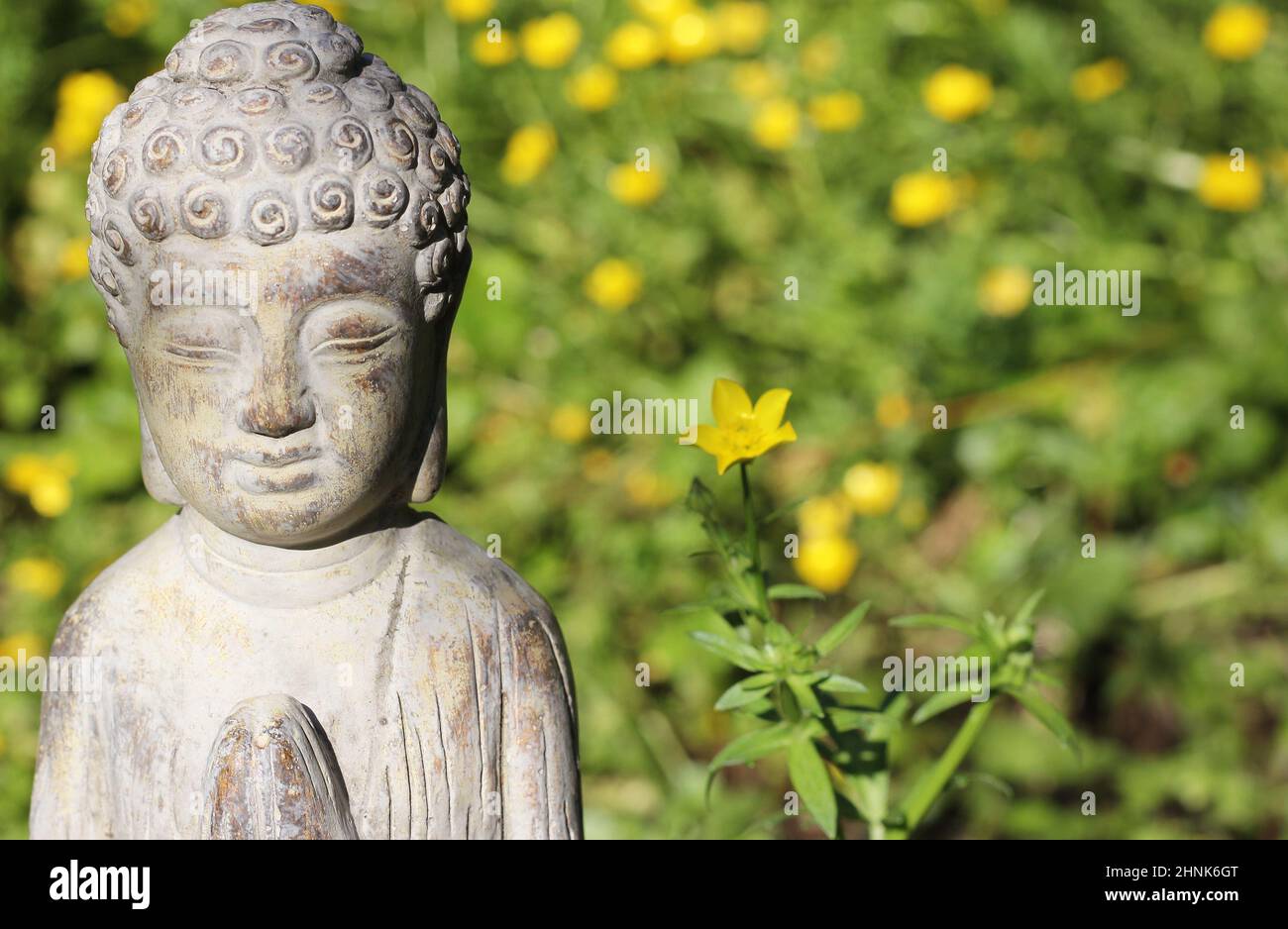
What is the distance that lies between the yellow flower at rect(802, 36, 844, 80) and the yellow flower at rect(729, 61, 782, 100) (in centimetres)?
12

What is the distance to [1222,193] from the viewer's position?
396 cm

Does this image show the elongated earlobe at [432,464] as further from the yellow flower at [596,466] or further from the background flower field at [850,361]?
the yellow flower at [596,466]

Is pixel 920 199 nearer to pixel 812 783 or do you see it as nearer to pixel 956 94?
pixel 956 94

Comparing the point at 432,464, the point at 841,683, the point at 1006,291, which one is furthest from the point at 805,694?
the point at 1006,291

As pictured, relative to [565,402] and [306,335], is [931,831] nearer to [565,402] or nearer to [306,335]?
[565,402]

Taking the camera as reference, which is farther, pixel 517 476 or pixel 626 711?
pixel 517 476

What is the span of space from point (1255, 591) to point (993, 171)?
4.40 feet

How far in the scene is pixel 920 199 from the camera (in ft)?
12.9

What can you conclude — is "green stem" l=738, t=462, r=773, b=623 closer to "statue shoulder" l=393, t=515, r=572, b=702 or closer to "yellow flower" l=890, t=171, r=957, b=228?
"statue shoulder" l=393, t=515, r=572, b=702

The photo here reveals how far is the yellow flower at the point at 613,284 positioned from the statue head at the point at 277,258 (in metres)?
2.00

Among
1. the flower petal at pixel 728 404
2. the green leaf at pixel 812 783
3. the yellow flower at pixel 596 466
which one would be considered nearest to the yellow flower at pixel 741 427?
the flower petal at pixel 728 404

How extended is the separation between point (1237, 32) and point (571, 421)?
2.06 m

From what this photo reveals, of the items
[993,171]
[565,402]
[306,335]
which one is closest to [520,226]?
[565,402]

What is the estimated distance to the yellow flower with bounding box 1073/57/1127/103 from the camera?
4195 millimetres
